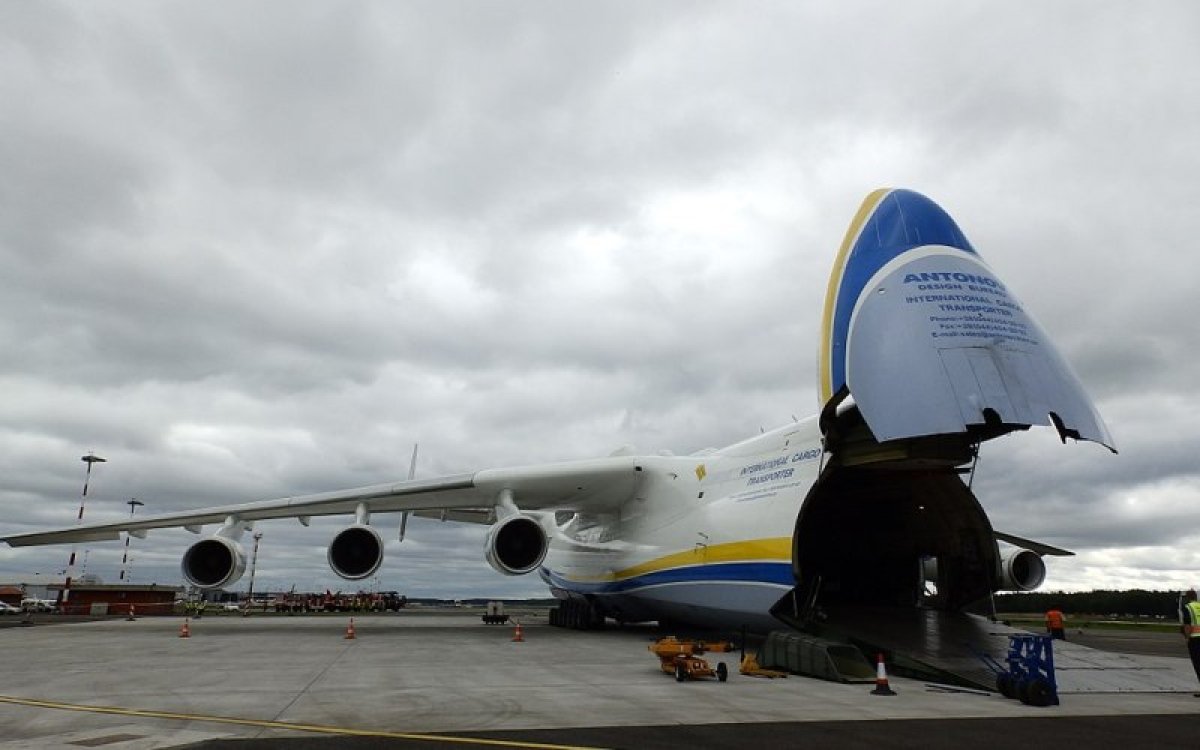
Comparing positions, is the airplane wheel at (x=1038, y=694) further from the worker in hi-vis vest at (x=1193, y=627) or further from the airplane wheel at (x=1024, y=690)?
the worker in hi-vis vest at (x=1193, y=627)

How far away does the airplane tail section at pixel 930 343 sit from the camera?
8.60 meters

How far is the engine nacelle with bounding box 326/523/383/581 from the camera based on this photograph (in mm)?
16031

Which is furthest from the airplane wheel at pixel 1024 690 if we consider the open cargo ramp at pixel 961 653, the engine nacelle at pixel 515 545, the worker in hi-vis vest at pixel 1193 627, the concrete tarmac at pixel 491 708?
the engine nacelle at pixel 515 545

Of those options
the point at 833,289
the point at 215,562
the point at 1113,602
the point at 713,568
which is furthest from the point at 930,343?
the point at 1113,602

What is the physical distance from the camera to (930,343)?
29.7 ft

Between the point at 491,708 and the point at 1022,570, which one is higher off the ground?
the point at 1022,570

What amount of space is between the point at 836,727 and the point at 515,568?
379 inches

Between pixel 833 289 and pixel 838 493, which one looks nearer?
pixel 833 289

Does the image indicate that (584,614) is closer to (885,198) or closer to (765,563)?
(765,563)

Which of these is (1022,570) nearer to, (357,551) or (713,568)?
(713,568)

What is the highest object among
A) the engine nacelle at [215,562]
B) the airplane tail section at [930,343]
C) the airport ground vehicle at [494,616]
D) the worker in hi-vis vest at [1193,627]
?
the airplane tail section at [930,343]

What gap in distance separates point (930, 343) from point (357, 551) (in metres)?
11.8

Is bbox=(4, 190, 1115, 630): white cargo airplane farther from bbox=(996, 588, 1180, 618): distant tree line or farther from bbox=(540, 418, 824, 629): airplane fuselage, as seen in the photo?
bbox=(996, 588, 1180, 618): distant tree line

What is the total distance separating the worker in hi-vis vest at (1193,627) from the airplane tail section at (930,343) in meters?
2.25
